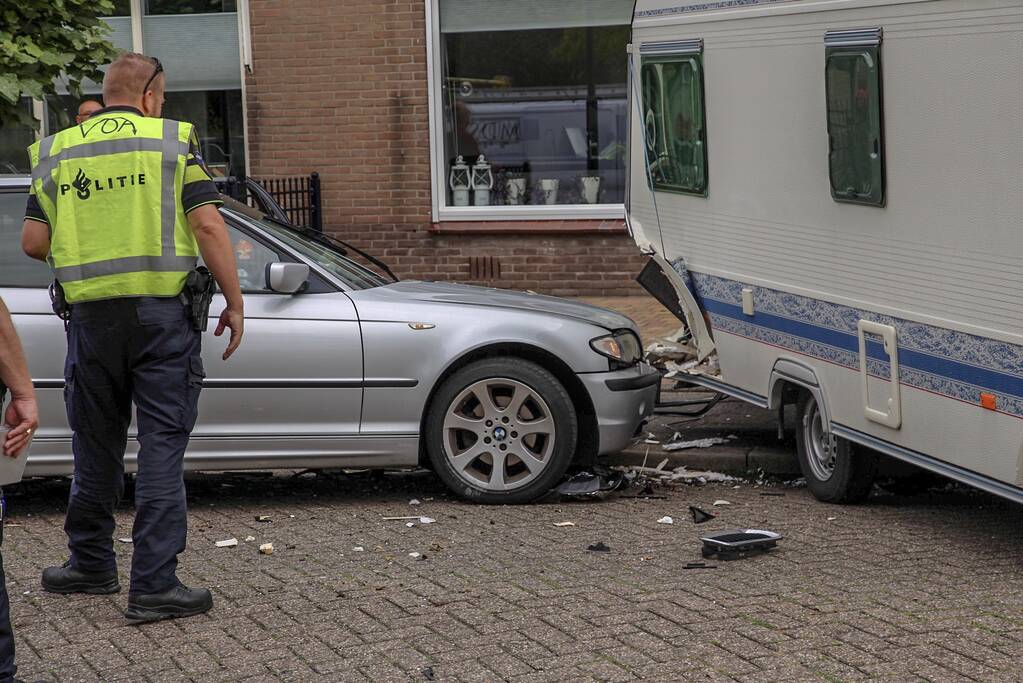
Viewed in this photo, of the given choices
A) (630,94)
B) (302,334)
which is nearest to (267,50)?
(630,94)

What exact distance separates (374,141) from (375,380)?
7905mm

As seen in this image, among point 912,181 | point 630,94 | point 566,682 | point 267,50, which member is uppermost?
point 267,50

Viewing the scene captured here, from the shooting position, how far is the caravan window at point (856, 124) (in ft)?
20.8

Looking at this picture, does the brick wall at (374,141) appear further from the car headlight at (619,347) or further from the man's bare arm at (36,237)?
the man's bare arm at (36,237)

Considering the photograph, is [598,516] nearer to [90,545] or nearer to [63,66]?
[90,545]

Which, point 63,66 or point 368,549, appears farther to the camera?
point 63,66

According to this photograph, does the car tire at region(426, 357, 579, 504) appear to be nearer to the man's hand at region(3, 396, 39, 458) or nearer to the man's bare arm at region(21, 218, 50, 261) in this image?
the man's bare arm at region(21, 218, 50, 261)

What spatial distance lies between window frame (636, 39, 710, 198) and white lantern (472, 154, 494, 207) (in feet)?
18.9

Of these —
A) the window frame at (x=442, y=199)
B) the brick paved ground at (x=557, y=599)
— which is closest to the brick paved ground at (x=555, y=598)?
the brick paved ground at (x=557, y=599)

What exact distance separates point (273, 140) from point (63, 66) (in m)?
5.24

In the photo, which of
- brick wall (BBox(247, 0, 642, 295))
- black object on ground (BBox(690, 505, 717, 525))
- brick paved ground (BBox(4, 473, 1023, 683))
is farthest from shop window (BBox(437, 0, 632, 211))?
black object on ground (BBox(690, 505, 717, 525))

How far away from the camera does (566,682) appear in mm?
4590

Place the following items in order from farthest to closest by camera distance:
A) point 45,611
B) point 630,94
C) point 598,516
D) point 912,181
Result: point 630,94
point 598,516
point 912,181
point 45,611

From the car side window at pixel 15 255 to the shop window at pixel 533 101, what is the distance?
25.4 feet
